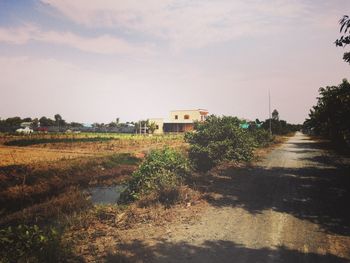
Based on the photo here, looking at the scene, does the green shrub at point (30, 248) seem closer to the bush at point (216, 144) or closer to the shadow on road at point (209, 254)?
the shadow on road at point (209, 254)

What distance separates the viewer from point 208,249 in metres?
7.14

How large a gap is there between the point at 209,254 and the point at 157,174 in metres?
6.15

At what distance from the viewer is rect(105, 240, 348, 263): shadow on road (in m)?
6.57

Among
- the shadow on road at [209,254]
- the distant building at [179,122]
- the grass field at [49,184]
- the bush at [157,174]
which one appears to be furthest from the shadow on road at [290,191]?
the distant building at [179,122]

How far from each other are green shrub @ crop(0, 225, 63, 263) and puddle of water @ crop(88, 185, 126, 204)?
7190 millimetres

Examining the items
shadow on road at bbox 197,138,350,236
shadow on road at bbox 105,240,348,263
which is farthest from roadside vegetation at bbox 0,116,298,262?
shadow on road at bbox 105,240,348,263

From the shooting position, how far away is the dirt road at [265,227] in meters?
6.84

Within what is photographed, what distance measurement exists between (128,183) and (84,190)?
4.83m

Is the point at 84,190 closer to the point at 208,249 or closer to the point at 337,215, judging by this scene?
the point at 208,249

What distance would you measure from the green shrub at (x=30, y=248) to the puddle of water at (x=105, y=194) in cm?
719

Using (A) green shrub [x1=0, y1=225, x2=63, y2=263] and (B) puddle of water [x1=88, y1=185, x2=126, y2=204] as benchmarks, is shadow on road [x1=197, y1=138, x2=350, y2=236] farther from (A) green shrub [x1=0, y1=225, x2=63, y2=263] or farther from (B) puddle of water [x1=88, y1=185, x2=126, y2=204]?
(A) green shrub [x1=0, y1=225, x2=63, y2=263]

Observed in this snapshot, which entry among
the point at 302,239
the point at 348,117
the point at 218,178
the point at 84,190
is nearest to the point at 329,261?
the point at 302,239

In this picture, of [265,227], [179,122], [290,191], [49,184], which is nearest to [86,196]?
[49,184]

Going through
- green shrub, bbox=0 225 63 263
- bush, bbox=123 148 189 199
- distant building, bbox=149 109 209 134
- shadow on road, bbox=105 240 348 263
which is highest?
distant building, bbox=149 109 209 134
